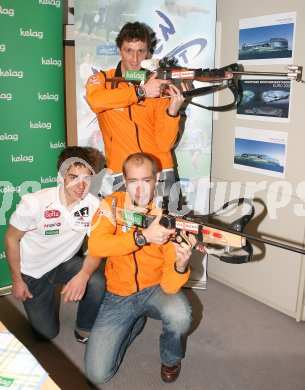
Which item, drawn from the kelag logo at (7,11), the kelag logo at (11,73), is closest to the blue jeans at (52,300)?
the kelag logo at (11,73)

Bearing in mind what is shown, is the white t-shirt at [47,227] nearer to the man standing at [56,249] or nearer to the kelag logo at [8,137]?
the man standing at [56,249]

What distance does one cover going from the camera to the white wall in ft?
7.84

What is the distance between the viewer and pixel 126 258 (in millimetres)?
2016

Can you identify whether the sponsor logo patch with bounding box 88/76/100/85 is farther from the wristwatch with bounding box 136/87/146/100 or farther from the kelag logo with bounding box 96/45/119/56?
the kelag logo with bounding box 96/45/119/56

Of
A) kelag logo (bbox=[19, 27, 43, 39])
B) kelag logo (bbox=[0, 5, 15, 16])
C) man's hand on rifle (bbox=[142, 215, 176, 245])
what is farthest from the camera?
kelag logo (bbox=[19, 27, 43, 39])

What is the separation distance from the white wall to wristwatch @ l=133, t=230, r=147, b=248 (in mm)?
1185

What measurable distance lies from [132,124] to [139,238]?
868 mm

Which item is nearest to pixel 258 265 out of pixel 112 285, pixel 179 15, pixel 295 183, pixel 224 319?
pixel 224 319

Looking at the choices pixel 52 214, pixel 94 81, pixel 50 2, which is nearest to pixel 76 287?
pixel 52 214

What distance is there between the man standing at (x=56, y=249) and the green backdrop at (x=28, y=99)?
601 millimetres

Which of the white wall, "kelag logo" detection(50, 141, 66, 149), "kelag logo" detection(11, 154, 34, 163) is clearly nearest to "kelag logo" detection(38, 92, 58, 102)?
"kelag logo" detection(50, 141, 66, 149)

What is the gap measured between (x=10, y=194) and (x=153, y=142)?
43.5 inches

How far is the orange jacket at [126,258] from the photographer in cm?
190

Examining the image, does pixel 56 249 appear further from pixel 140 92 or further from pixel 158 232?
pixel 140 92
